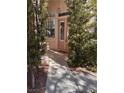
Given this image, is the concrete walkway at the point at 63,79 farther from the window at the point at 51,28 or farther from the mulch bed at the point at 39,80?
the window at the point at 51,28

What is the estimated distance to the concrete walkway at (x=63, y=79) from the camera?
202 cm

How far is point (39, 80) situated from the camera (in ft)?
6.59

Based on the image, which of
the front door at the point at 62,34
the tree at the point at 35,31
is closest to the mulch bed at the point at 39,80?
the tree at the point at 35,31

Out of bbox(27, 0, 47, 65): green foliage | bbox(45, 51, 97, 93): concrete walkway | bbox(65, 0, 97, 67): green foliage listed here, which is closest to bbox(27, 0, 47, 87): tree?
bbox(27, 0, 47, 65): green foliage

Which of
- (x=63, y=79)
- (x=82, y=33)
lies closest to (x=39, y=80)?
(x=63, y=79)

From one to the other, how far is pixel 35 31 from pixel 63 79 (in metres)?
0.46

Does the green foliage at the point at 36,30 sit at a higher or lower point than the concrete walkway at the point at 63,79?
higher

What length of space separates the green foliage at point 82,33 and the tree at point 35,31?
220mm

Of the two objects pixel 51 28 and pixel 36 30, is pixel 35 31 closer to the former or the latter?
pixel 36 30

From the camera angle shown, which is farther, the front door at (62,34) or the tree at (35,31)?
the front door at (62,34)
